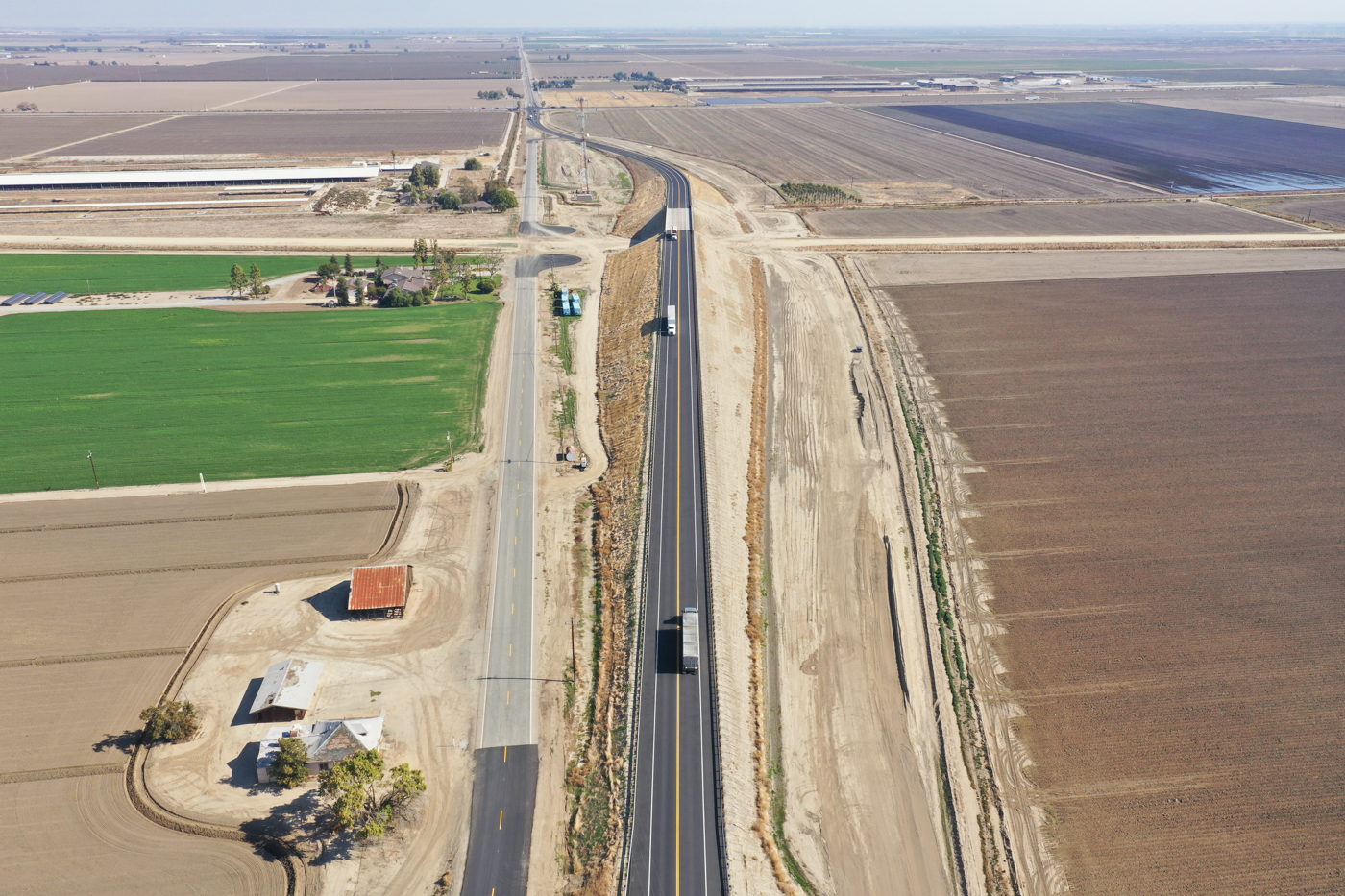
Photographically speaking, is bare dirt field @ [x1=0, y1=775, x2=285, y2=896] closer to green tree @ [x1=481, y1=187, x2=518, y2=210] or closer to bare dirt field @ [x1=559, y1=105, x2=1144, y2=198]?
green tree @ [x1=481, y1=187, x2=518, y2=210]

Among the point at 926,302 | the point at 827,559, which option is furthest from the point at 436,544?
the point at 926,302

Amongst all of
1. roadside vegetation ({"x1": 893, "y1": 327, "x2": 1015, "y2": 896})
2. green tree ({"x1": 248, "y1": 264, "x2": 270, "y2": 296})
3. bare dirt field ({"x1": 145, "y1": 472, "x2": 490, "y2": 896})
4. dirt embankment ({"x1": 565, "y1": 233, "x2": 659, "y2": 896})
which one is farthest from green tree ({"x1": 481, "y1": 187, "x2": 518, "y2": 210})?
roadside vegetation ({"x1": 893, "y1": 327, "x2": 1015, "y2": 896})

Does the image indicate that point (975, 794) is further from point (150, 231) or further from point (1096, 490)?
point (150, 231)

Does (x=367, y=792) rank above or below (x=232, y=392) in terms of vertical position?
below

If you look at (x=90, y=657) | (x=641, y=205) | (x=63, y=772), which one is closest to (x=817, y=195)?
(x=641, y=205)

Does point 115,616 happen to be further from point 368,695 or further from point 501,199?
point 501,199

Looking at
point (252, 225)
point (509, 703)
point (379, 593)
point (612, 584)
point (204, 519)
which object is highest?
point (252, 225)

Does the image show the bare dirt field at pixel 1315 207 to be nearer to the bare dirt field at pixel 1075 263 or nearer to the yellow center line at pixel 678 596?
the bare dirt field at pixel 1075 263
